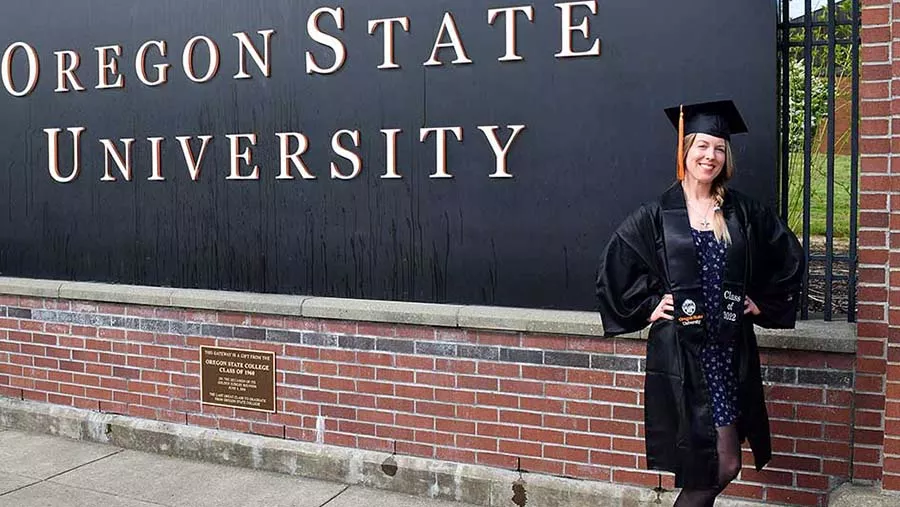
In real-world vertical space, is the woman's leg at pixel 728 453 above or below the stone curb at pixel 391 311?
below

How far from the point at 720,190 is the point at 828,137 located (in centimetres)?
93

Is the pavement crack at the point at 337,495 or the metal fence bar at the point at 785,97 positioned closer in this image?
the metal fence bar at the point at 785,97

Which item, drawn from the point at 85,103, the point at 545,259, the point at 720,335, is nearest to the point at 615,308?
the point at 720,335

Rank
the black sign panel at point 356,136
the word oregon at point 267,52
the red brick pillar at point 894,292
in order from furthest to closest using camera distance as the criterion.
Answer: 1. the word oregon at point 267,52
2. the black sign panel at point 356,136
3. the red brick pillar at point 894,292

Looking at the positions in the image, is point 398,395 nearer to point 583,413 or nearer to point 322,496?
point 322,496

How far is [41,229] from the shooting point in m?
6.04

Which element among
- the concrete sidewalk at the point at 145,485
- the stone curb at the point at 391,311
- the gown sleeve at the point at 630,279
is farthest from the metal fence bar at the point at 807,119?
the concrete sidewalk at the point at 145,485

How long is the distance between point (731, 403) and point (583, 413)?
3.66 feet

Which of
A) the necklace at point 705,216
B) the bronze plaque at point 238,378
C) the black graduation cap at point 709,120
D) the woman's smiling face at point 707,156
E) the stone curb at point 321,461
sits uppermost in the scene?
the black graduation cap at point 709,120

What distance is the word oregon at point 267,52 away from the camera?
4.43 meters

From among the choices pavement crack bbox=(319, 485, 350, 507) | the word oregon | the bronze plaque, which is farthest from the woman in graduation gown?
the bronze plaque

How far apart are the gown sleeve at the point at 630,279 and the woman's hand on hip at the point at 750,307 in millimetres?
319

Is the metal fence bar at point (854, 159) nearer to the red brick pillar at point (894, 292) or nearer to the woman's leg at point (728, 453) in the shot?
the red brick pillar at point (894, 292)

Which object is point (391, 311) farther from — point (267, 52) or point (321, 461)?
point (267, 52)
